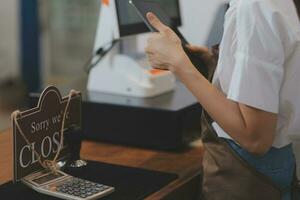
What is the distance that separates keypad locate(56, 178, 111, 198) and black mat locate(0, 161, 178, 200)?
2 cm

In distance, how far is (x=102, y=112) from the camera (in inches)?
66.2

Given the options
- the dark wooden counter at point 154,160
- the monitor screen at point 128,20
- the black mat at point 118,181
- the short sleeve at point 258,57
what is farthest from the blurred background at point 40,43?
the short sleeve at point 258,57

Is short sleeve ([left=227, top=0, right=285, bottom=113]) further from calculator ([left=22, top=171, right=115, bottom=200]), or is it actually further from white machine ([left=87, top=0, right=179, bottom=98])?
white machine ([left=87, top=0, right=179, bottom=98])

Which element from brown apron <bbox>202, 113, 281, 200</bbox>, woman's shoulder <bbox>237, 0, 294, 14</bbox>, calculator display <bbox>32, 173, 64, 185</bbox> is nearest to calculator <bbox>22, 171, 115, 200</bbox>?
calculator display <bbox>32, 173, 64, 185</bbox>

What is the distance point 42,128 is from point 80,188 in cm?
16

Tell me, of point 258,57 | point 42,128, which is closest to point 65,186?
point 42,128

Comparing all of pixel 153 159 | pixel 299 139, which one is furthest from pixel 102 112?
pixel 299 139

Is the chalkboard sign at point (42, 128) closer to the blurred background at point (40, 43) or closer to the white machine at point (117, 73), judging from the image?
the white machine at point (117, 73)

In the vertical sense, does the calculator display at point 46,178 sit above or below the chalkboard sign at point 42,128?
below

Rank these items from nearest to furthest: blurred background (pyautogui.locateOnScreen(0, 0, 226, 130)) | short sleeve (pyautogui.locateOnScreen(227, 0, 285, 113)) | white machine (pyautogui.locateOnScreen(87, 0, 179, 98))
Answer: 1. short sleeve (pyautogui.locateOnScreen(227, 0, 285, 113))
2. white machine (pyautogui.locateOnScreen(87, 0, 179, 98))
3. blurred background (pyautogui.locateOnScreen(0, 0, 226, 130))

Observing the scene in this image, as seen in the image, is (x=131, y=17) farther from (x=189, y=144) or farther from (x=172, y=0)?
(x=189, y=144)

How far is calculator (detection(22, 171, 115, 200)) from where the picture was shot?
3.86ft

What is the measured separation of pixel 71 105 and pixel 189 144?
1.51ft

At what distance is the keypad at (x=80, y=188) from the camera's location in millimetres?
1182
